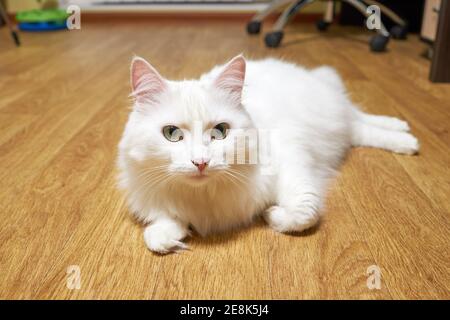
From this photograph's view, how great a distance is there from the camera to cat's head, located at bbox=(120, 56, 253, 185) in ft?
2.93

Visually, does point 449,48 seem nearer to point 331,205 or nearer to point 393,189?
point 393,189

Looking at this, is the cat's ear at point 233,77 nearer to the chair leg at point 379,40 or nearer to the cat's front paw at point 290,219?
the cat's front paw at point 290,219

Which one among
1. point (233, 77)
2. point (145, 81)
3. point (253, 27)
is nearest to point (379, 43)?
point (253, 27)

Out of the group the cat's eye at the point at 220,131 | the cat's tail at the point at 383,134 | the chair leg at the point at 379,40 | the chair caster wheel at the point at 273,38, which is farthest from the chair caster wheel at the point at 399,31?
the cat's eye at the point at 220,131

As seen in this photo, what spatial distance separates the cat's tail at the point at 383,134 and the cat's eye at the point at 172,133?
828 mm

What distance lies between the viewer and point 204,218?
1037 mm

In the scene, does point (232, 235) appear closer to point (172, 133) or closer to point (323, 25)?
point (172, 133)

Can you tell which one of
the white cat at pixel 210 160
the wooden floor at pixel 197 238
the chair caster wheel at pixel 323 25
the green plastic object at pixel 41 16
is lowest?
the chair caster wheel at pixel 323 25

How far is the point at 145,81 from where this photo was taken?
0.96 meters

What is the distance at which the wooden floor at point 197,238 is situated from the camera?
0.88 m

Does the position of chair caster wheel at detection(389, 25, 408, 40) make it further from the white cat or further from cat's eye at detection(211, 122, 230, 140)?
cat's eye at detection(211, 122, 230, 140)

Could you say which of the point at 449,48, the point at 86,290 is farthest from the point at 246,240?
the point at 449,48

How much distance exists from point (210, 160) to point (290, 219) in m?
0.27

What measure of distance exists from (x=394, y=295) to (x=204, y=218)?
0.45 m
